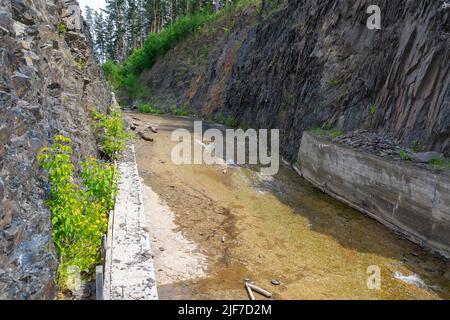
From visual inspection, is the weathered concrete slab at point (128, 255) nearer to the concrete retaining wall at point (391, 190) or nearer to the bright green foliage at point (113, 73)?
the concrete retaining wall at point (391, 190)

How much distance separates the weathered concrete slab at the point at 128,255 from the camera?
595 centimetres

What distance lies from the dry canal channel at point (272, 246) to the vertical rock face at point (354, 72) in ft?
9.91

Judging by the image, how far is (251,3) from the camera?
34312 millimetres

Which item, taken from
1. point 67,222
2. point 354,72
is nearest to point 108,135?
point 67,222

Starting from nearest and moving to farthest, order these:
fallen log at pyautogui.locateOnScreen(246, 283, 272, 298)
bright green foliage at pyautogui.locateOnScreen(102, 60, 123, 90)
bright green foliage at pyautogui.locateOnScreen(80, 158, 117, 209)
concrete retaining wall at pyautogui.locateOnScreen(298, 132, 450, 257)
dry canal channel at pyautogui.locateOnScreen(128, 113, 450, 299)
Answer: fallen log at pyautogui.locateOnScreen(246, 283, 272, 298) → dry canal channel at pyautogui.locateOnScreen(128, 113, 450, 299) → bright green foliage at pyautogui.locateOnScreen(80, 158, 117, 209) → concrete retaining wall at pyautogui.locateOnScreen(298, 132, 450, 257) → bright green foliage at pyautogui.locateOnScreen(102, 60, 123, 90)

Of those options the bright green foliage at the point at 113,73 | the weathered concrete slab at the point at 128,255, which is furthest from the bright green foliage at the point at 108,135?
the bright green foliage at the point at 113,73

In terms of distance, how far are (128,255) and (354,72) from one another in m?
11.6

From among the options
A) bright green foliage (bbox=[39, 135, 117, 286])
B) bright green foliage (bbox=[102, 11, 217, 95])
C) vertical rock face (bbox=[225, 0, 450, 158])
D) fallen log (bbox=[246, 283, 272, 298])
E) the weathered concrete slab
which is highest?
bright green foliage (bbox=[102, 11, 217, 95])

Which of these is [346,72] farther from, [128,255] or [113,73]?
[113,73]

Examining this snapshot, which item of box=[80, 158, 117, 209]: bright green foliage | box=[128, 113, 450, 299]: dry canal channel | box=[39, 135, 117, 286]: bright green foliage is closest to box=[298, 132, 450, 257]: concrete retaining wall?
box=[128, 113, 450, 299]: dry canal channel

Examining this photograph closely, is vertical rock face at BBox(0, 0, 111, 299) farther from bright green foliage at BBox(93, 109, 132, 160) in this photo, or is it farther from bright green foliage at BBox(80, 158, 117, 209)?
bright green foliage at BBox(93, 109, 132, 160)

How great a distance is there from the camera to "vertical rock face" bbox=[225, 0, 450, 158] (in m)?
10.2

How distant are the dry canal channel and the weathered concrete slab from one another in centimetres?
66
